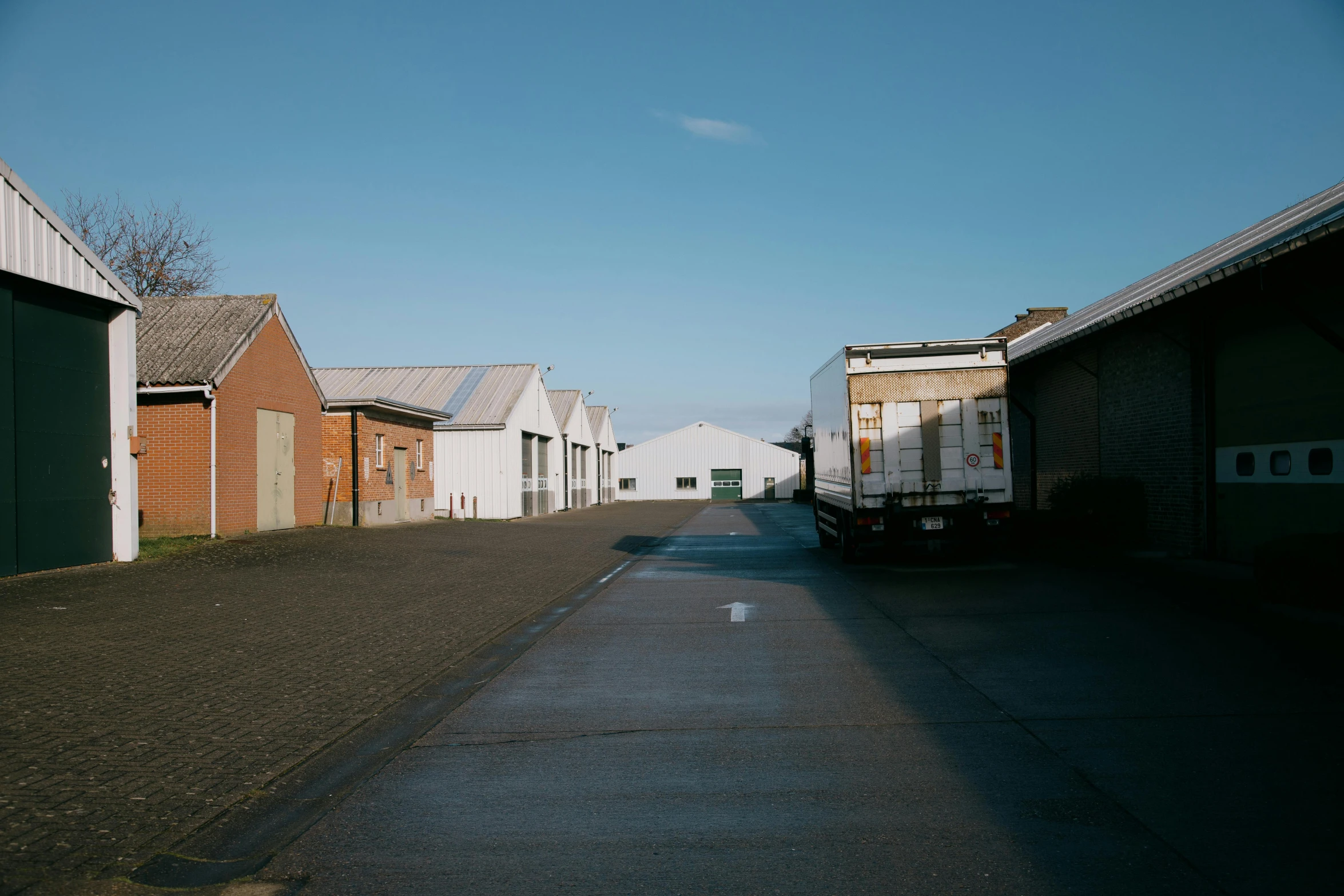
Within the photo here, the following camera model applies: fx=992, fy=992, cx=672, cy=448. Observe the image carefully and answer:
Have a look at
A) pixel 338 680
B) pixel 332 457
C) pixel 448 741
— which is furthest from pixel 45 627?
pixel 332 457

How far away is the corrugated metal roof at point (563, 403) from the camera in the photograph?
53.8 metres

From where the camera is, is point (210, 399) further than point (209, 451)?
No

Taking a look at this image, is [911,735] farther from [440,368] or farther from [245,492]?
[440,368]

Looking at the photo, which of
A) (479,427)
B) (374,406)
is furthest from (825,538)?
(479,427)

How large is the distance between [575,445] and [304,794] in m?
50.9

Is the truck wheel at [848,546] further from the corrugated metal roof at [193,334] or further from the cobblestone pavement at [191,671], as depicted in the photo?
the corrugated metal roof at [193,334]

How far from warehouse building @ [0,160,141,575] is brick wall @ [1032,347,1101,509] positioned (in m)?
17.2

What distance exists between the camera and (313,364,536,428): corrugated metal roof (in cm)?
3816

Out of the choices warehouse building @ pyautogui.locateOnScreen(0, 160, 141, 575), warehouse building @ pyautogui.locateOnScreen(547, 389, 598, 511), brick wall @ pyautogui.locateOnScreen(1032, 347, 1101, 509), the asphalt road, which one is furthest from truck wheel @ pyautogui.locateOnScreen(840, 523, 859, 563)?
warehouse building @ pyautogui.locateOnScreen(547, 389, 598, 511)

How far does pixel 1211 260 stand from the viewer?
17.3 m

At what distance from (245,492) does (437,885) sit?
20386 millimetres

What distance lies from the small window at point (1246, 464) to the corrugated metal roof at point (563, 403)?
4068 cm

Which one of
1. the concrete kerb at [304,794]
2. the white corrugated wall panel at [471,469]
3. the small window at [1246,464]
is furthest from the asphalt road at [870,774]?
the white corrugated wall panel at [471,469]

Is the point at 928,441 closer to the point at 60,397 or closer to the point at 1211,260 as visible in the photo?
the point at 1211,260
